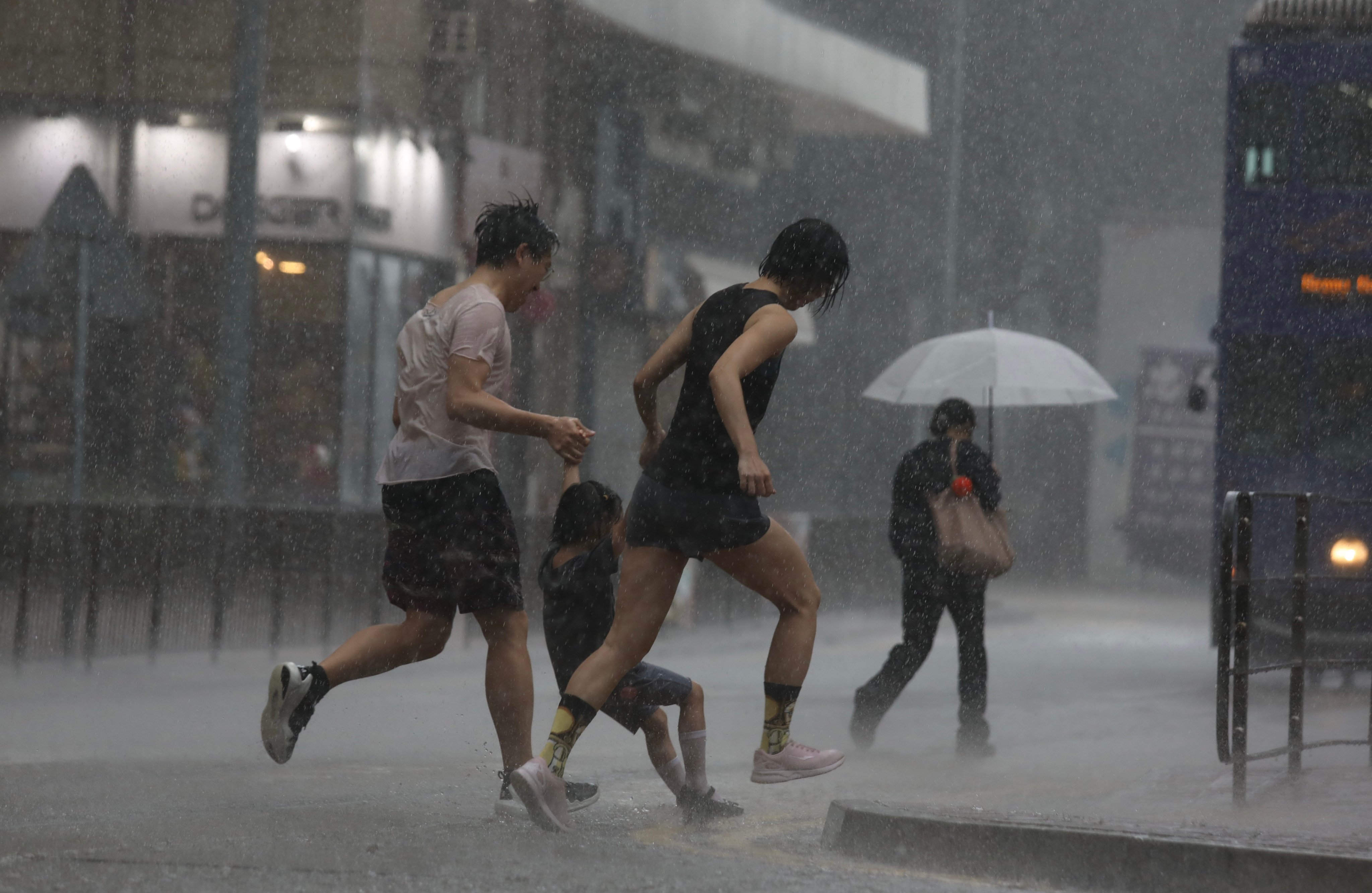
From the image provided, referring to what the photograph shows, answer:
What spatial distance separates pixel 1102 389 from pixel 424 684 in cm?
390

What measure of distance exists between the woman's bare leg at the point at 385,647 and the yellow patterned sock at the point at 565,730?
17.4 inches

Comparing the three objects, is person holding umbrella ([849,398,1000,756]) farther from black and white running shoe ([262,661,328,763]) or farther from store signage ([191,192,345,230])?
store signage ([191,192,345,230])

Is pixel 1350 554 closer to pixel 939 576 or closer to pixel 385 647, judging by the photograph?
pixel 939 576

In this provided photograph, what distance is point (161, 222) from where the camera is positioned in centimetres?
1702

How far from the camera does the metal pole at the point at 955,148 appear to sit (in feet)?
80.7

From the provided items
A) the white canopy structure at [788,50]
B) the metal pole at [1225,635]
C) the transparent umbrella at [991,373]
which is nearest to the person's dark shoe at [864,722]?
the transparent umbrella at [991,373]

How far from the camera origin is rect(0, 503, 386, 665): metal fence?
9.05 metres

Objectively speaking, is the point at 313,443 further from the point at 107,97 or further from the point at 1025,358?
the point at 1025,358

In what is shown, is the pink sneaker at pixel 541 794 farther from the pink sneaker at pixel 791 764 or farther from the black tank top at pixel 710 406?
the black tank top at pixel 710 406

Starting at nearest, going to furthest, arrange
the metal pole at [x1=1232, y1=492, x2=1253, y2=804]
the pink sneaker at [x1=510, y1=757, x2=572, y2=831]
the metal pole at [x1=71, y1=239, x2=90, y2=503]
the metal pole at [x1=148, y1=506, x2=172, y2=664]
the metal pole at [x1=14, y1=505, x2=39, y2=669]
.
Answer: the pink sneaker at [x1=510, y1=757, x2=572, y2=831] < the metal pole at [x1=1232, y1=492, x2=1253, y2=804] < the metal pole at [x1=14, y1=505, x2=39, y2=669] < the metal pole at [x1=148, y1=506, x2=172, y2=664] < the metal pole at [x1=71, y1=239, x2=90, y2=503]

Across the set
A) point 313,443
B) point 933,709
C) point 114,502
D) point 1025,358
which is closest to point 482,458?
point 1025,358

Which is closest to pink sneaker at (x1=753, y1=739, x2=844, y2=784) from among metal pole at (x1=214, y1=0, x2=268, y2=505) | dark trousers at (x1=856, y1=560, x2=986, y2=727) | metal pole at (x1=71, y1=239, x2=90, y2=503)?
dark trousers at (x1=856, y1=560, x2=986, y2=727)

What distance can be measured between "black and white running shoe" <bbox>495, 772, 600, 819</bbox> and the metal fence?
4955mm

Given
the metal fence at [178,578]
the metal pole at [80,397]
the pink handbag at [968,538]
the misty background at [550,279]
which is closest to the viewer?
the pink handbag at [968,538]
